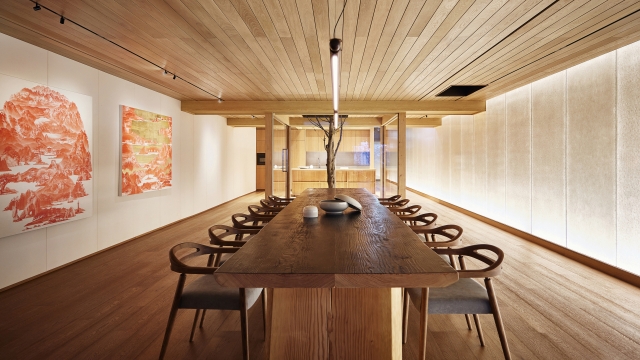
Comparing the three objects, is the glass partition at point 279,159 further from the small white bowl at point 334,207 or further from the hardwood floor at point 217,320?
the small white bowl at point 334,207

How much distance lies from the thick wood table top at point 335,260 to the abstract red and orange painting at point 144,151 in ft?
13.4

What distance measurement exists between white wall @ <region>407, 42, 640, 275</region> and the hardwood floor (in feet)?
2.19

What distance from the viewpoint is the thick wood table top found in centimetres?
142

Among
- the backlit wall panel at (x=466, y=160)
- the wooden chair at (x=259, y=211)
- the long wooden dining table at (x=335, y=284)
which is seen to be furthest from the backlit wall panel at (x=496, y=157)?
the long wooden dining table at (x=335, y=284)

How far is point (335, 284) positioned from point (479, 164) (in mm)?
7374

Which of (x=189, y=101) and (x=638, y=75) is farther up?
(x=189, y=101)

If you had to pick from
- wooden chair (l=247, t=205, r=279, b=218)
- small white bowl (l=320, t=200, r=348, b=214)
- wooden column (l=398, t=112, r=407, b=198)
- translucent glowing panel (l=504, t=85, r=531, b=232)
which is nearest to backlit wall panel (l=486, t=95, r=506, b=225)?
translucent glowing panel (l=504, t=85, r=531, b=232)

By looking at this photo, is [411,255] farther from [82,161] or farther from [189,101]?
[189,101]

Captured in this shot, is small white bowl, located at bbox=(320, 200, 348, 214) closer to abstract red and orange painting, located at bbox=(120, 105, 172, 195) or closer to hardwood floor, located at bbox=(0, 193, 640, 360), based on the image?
hardwood floor, located at bbox=(0, 193, 640, 360)

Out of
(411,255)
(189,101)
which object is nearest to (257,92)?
(189,101)

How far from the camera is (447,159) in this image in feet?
32.4

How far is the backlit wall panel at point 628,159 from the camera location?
3680 millimetres

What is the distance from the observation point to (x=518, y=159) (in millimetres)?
6070

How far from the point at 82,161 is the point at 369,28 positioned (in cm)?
414
